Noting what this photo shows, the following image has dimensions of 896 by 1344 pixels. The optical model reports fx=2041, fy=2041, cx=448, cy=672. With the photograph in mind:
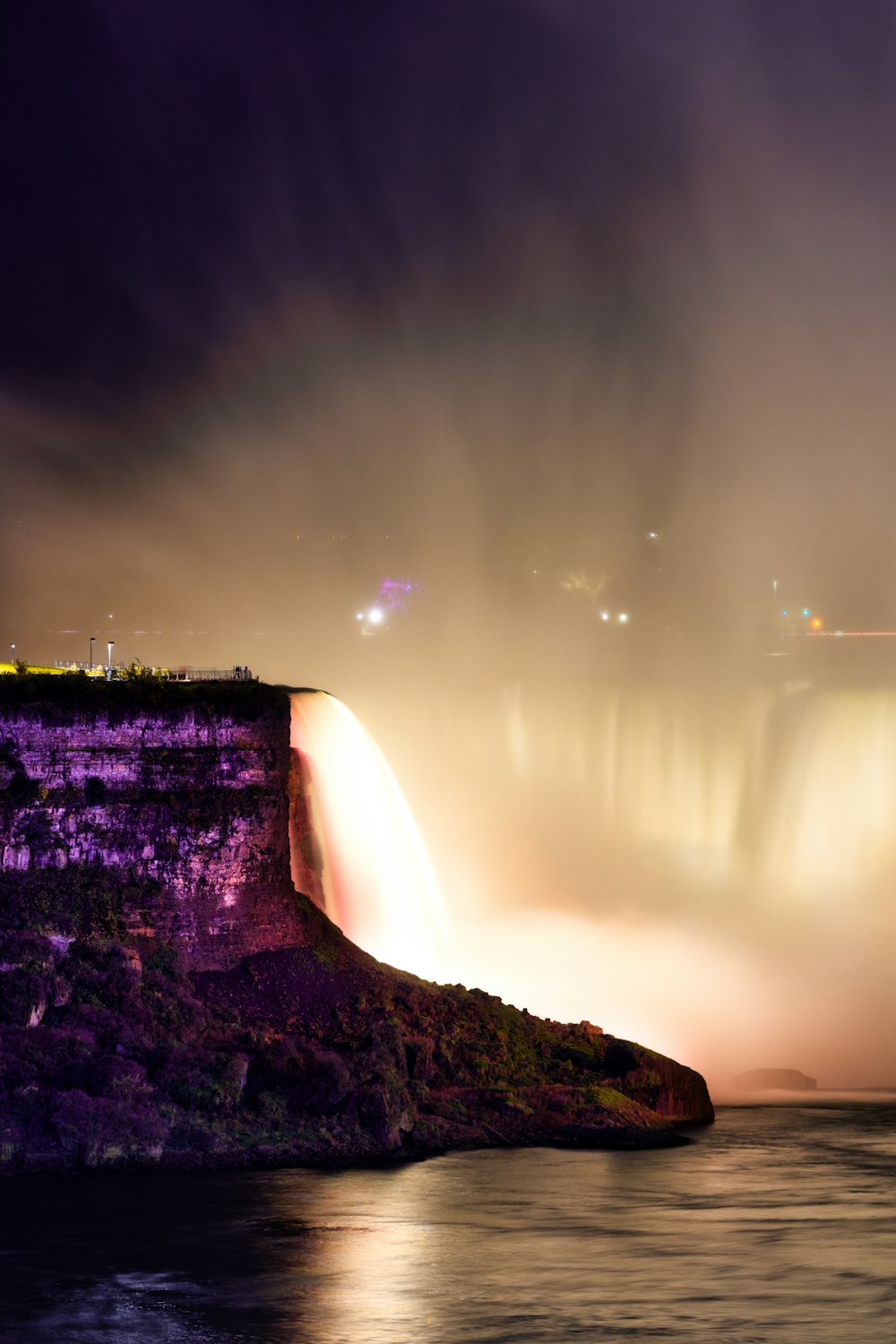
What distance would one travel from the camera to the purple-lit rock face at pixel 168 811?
3841cm

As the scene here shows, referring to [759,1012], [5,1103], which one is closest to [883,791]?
[759,1012]

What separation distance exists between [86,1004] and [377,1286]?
8.80 metres

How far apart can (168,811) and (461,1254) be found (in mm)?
10744

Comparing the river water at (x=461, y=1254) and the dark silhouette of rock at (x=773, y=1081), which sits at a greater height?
the dark silhouette of rock at (x=773, y=1081)

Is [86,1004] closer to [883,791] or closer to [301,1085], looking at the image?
[301,1085]

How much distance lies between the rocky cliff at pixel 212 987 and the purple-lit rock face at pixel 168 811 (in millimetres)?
38

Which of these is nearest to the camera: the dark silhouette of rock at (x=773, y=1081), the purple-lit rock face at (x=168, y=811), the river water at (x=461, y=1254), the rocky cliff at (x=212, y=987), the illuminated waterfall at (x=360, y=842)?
the river water at (x=461, y=1254)

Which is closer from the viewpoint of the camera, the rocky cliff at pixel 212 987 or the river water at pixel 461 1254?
the river water at pixel 461 1254

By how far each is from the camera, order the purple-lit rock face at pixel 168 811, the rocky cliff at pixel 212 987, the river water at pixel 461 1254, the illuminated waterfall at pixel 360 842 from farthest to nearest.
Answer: the illuminated waterfall at pixel 360 842 < the purple-lit rock face at pixel 168 811 < the rocky cliff at pixel 212 987 < the river water at pixel 461 1254

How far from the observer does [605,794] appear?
7925 centimetres

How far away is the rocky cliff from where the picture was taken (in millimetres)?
36031

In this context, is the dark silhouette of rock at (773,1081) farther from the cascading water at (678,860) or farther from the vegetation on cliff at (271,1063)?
the vegetation on cliff at (271,1063)

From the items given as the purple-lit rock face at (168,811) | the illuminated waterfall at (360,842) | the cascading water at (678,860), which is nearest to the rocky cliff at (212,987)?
the purple-lit rock face at (168,811)

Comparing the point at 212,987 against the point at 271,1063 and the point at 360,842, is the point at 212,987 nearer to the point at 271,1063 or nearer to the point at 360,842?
the point at 271,1063
